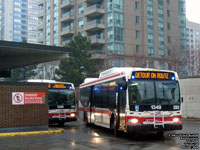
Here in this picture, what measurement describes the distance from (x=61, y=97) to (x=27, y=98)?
12.4 ft

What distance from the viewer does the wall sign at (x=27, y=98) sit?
1704cm

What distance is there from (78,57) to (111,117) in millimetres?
37216

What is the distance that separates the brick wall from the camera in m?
16.6

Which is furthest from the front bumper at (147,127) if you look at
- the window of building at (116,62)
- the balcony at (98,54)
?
the balcony at (98,54)

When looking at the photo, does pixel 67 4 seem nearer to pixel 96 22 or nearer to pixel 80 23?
pixel 80 23

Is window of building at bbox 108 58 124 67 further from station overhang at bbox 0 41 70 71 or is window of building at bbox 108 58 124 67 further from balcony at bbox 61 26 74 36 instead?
station overhang at bbox 0 41 70 71

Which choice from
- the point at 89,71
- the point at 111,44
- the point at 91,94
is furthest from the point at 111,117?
the point at 111,44

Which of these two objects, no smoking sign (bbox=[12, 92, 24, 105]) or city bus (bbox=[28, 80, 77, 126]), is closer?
no smoking sign (bbox=[12, 92, 24, 105])

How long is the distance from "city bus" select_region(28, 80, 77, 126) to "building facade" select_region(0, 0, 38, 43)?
15446cm

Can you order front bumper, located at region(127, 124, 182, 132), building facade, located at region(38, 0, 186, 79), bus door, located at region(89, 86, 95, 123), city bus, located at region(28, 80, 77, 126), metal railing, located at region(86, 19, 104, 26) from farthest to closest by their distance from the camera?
1. metal railing, located at region(86, 19, 104, 26)
2. building facade, located at region(38, 0, 186, 79)
3. city bus, located at region(28, 80, 77, 126)
4. bus door, located at region(89, 86, 95, 123)
5. front bumper, located at region(127, 124, 182, 132)

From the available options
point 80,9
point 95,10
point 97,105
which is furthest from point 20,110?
point 80,9

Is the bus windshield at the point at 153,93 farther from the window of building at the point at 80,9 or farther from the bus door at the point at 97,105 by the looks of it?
the window of building at the point at 80,9

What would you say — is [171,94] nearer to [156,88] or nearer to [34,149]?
[156,88]

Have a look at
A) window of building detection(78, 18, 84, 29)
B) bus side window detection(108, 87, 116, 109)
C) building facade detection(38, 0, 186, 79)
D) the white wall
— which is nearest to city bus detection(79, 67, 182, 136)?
bus side window detection(108, 87, 116, 109)
